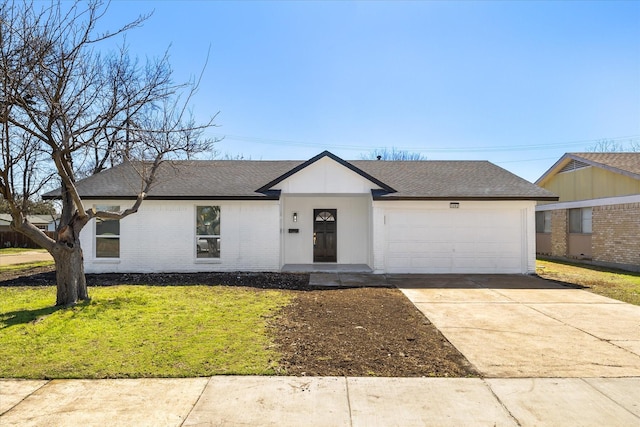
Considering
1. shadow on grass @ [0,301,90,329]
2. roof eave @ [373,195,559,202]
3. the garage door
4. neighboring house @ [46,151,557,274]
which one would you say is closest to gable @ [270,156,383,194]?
neighboring house @ [46,151,557,274]

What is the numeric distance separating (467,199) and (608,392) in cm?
993

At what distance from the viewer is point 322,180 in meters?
13.9

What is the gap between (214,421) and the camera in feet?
12.4

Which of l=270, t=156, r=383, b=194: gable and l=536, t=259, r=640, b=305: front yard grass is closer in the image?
l=536, t=259, r=640, b=305: front yard grass

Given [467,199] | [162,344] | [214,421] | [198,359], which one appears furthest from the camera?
[467,199]

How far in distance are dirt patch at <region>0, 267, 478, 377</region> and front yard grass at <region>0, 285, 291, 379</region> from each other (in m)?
0.41

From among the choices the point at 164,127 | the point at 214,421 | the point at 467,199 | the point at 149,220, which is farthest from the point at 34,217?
the point at 214,421

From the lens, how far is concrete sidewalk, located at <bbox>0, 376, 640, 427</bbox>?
380 cm

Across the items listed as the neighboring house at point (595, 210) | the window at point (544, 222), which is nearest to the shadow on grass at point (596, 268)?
the neighboring house at point (595, 210)

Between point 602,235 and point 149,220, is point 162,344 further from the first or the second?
point 602,235

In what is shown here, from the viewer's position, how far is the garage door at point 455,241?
14109 mm

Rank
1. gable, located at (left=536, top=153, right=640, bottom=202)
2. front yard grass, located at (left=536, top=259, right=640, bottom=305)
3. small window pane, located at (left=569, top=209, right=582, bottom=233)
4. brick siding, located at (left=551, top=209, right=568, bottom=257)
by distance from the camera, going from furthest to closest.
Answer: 1. brick siding, located at (left=551, top=209, right=568, bottom=257)
2. small window pane, located at (left=569, top=209, right=582, bottom=233)
3. gable, located at (left=536, top=153, right=640, bottom=202)
4. front yard grass, located at (left=536, top=259, right=640, bottom=305)

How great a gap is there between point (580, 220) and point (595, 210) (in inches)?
62.4

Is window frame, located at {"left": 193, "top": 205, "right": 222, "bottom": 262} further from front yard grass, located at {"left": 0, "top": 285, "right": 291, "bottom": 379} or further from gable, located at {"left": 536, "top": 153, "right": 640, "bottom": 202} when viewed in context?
gable, located at {"left": 536, "top": 153, "right": 640, "bottom": 202}
